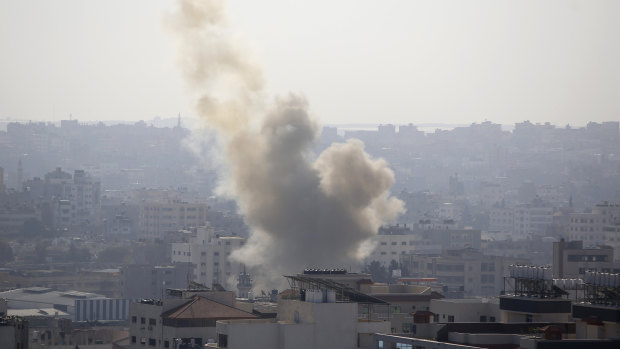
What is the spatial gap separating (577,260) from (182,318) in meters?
55.4

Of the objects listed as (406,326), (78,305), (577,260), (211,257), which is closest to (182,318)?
(406,326)

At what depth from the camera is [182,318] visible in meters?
73.8

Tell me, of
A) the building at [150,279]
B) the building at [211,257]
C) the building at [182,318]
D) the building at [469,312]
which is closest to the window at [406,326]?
the building at [469,312]

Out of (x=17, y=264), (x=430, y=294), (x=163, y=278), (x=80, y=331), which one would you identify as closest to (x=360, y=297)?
(x=430, y=294)

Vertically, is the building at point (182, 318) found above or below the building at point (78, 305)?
below

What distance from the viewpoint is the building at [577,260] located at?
122 meters

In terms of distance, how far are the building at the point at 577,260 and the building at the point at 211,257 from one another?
1253 inches

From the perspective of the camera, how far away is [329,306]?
2349 inches

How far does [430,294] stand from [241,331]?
31611 mm

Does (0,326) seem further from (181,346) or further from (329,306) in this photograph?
(329,306)

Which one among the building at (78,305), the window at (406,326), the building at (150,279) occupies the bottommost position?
the window at (406,326)

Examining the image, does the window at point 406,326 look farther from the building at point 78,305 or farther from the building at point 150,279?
the building at point 150,279

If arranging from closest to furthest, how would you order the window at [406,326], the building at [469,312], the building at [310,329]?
the building at [310,329], the building at [469,312], the window at [406,326]

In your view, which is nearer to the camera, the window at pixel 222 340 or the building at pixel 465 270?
the window at pixel 222 340
